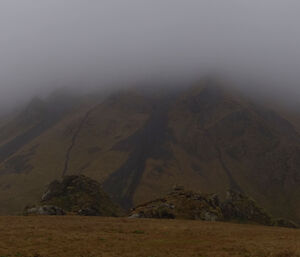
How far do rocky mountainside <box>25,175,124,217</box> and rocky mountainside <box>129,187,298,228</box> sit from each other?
14085 millimetres

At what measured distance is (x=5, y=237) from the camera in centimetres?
3500

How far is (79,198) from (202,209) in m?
37.3

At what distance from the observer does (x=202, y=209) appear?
7681 centimetres

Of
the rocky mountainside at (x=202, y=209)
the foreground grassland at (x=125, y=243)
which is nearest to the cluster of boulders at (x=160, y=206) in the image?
the rocky mountainside at (x=202, y=209)

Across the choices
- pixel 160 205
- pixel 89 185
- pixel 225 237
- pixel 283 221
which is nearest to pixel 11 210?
pixel 89 185

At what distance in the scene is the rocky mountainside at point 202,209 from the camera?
72375 mm

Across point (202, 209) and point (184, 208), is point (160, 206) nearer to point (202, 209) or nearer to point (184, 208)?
point (184, 208)

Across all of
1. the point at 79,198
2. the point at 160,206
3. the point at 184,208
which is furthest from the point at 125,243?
the point at 79,198

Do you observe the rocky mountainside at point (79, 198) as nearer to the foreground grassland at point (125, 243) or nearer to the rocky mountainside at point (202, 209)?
the rocky mountainside at point (202, 209)

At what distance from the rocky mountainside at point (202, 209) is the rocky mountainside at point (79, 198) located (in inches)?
555

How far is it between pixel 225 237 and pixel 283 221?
61.2 metres

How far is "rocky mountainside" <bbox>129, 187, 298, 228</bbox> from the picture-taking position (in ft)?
237

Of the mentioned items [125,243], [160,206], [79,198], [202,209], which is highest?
[125,243]

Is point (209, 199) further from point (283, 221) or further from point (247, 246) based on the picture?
point (247, 246)
